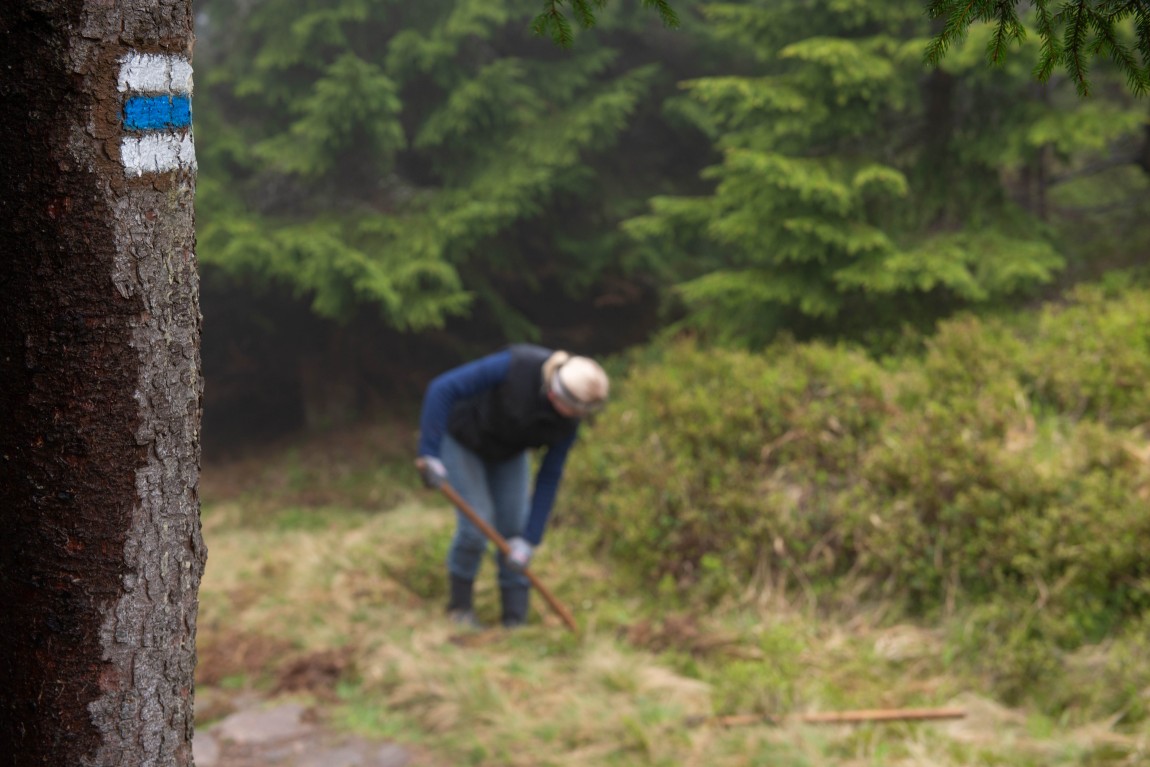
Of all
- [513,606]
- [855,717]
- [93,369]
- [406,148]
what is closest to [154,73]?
[93,369]

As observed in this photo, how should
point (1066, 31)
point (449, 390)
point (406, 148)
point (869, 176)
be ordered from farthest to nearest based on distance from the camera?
A: point (406, 148), point (869, 176), point (449, 390), point (1066, 31)

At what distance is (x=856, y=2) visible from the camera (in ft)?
25.3

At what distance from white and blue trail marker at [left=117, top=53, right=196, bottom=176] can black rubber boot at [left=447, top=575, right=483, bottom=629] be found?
4.42 m

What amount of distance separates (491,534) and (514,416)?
704 mm

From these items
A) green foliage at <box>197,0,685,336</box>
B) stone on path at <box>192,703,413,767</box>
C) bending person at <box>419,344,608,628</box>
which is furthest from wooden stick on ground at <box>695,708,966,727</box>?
green foliage at <box>197,0,685,336</box>

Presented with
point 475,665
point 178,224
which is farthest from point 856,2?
point 178,224

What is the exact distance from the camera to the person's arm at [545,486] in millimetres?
5316

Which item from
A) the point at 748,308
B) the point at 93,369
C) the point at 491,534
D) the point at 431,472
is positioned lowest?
the point at 491,534

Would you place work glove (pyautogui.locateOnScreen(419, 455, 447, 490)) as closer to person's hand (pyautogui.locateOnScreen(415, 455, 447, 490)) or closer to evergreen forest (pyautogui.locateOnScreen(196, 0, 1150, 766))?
person's hand (pyautogui.locateOnScreen(415, 455, 447, 490))

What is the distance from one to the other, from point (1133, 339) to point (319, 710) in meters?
5.38

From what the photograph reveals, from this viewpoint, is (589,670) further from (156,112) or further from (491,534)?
(156,112)

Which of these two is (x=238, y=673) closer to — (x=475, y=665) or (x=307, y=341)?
(x=475, y=665)

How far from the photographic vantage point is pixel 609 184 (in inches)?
428

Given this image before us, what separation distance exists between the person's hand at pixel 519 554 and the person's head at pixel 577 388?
95 cm
